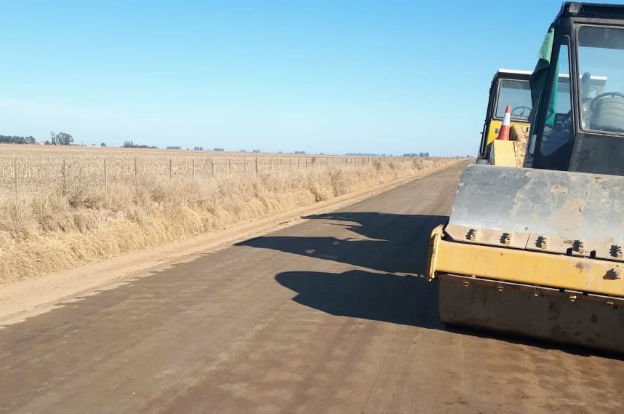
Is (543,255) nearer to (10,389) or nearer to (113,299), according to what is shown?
(10,389)

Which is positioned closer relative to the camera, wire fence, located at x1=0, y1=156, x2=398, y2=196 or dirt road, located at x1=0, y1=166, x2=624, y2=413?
dirt road, located at x1=0, y1=166, x2=624, y2=413

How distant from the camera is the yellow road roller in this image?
4.64 m

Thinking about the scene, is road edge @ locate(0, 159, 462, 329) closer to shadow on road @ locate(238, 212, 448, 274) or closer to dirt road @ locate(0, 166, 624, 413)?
dirt road @ locate(0, 166, 624, 413)

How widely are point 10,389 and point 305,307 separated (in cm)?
324

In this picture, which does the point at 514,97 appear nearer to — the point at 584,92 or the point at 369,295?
the point at 584,92

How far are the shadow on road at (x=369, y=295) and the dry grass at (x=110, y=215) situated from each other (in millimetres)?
3947

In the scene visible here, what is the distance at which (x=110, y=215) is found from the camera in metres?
12.0

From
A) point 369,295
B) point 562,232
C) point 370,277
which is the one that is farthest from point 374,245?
point 562,232

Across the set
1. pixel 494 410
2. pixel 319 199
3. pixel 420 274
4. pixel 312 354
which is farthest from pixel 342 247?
pixel 319 199

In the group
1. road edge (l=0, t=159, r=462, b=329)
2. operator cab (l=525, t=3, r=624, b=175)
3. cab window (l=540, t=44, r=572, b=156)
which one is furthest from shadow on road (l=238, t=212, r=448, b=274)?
operator cab (l=525, t=3, r=624, b=175)

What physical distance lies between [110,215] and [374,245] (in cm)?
559

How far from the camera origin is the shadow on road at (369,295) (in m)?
6.41

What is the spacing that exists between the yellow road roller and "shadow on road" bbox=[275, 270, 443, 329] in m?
1.05

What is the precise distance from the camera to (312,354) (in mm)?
5094
